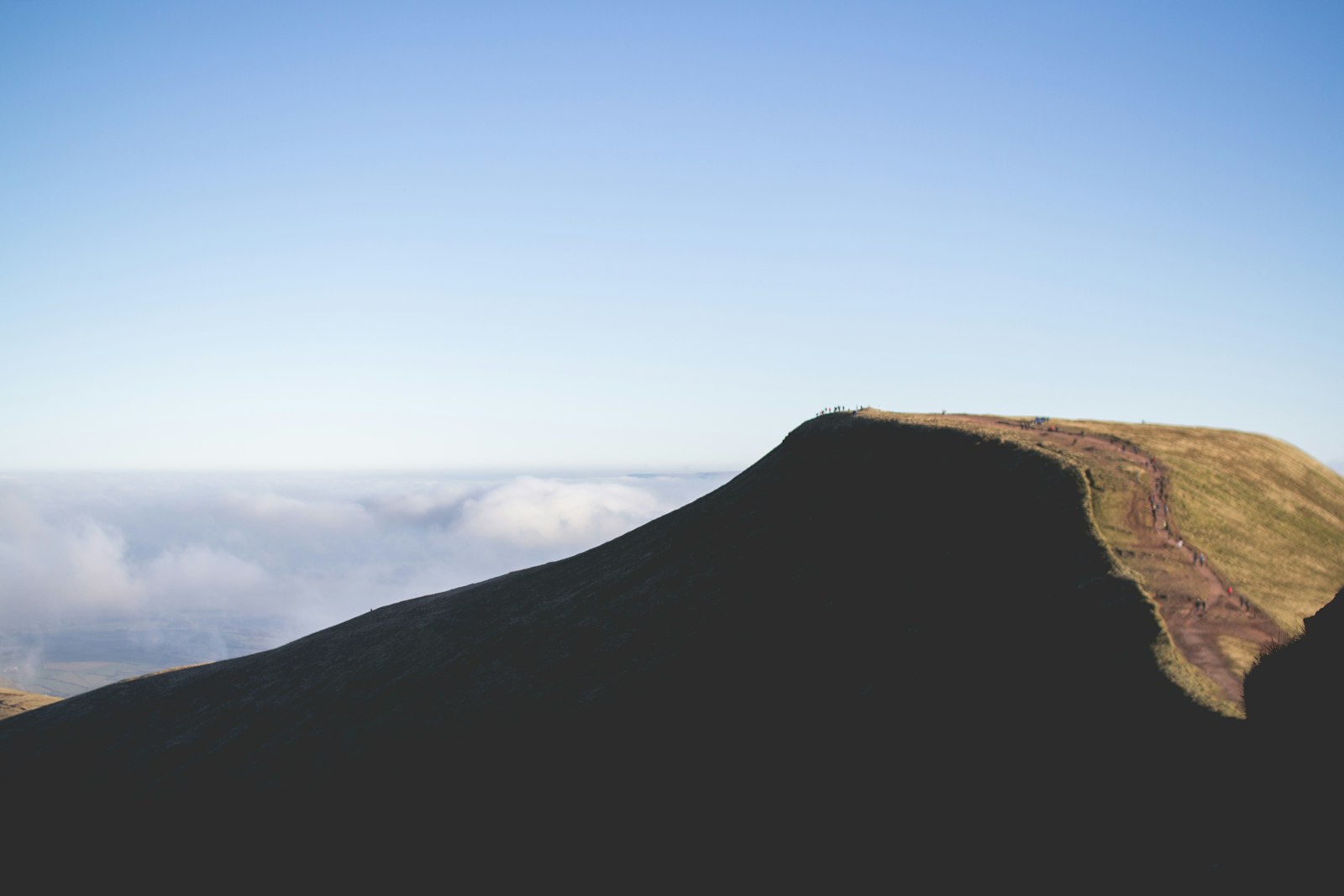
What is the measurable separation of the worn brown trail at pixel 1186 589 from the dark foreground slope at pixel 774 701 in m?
1.72

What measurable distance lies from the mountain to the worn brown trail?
1340 millimetres

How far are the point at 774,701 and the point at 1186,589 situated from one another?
20.7 metres

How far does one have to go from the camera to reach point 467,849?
40.1 meters

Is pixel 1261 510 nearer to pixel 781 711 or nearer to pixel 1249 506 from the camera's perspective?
pixel 1249 506

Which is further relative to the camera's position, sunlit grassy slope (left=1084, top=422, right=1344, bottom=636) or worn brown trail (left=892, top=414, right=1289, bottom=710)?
sunlit grassy slope (left=1084, top=422, right=1344, bottom=636)

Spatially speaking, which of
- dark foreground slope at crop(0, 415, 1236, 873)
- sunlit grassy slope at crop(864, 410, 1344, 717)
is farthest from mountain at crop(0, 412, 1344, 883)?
sunlit grassy slope at crop(864, 410, 1344, 717)

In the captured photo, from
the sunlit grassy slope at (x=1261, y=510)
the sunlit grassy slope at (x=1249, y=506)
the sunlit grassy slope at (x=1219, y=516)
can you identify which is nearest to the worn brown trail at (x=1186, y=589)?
the sunlit grassy slope at (x=1219, y=516)

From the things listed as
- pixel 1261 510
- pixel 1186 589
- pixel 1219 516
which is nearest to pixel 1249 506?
pixel 1261 510

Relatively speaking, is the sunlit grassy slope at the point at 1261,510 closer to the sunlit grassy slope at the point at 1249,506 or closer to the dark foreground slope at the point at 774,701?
the sunlit grassy slope at the point at 1249,506

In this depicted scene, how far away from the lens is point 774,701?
40562 mm

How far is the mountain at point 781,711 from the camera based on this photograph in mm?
28281

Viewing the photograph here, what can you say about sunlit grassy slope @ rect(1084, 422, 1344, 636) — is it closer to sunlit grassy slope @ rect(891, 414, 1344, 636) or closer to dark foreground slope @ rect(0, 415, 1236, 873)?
sunlit grassy slope @ rect(891, 414, 1344, 636)

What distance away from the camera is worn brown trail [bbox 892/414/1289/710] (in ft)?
96.8

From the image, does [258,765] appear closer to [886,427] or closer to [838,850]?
[838,850]
